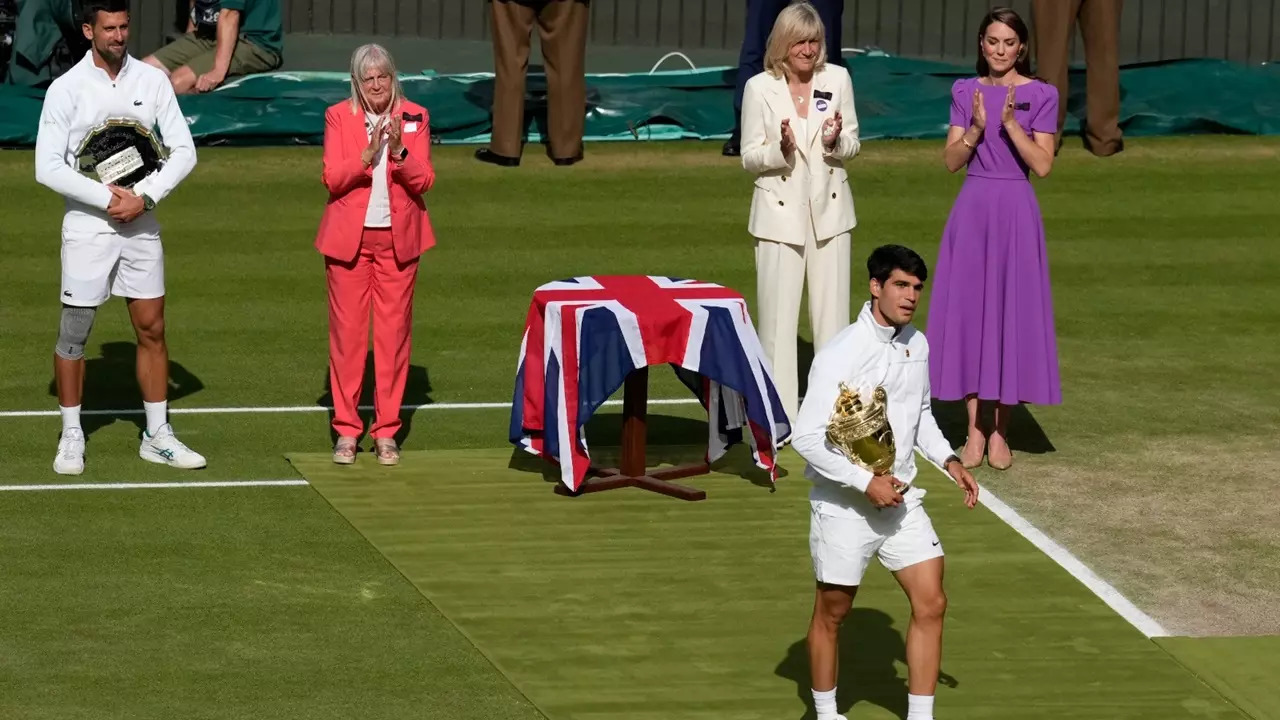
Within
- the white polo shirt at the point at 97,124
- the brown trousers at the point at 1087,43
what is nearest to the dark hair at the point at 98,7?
the white polo shirt at the point at 97,124

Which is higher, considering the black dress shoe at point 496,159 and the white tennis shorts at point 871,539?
the black dress shoe at point 496,159

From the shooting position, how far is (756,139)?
1292cm

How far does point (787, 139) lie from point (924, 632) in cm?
477

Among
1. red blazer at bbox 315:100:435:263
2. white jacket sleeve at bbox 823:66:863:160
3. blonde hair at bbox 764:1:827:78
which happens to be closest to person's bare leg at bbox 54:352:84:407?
red blazer at bbox 315:100:435:263

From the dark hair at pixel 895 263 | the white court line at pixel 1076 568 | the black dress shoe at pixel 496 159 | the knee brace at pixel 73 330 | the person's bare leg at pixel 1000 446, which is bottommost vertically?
the white court line at pixel 1076 568

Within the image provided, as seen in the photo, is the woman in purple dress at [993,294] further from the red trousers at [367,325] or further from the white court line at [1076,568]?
the red trousers at [367,325]

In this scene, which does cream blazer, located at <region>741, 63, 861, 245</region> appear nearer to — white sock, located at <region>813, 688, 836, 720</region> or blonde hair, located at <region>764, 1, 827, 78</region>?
blonde hair, located at <region>764, 1, 827, 78</region>

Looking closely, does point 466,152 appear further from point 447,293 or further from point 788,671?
point 788,671

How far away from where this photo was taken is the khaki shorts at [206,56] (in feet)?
64.3

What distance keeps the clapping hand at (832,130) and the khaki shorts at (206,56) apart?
8.57 m

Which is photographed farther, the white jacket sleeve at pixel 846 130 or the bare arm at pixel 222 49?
the bare arm at pixel 222 49

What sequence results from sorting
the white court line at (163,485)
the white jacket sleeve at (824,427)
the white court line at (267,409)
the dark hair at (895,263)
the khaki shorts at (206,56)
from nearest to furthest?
1. the white jacket sleeve at (824,427)
2. the dark hair at (895,263)
3. the white court line at (163,485)
4. the white court line at (267,409)
5. the khaki shorts at (206,56)

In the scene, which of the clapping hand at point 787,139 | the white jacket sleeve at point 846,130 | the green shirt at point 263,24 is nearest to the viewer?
the clapping hand at point 787,139

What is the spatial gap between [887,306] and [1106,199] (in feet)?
37.0
